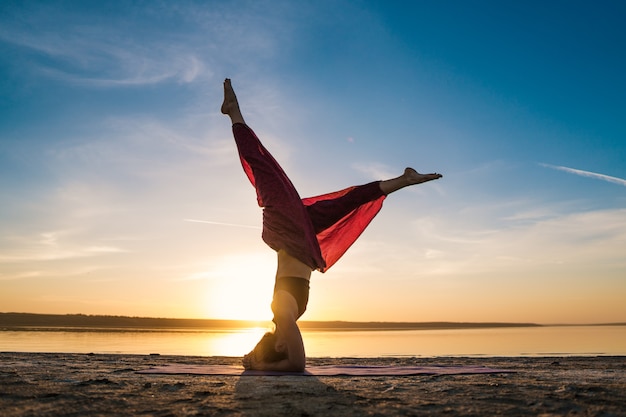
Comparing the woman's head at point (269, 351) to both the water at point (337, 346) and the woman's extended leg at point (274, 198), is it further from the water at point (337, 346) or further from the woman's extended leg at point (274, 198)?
the water at point (337, 346)

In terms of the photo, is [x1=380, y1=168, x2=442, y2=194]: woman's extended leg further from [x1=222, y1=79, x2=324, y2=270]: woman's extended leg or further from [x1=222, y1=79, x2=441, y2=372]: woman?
[x1=222, y1=79, x2=324, y2=270]: woman's extended leg

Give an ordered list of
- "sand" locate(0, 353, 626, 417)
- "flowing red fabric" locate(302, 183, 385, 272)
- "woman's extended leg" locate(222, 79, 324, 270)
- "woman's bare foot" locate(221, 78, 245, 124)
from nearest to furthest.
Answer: "sand" locate(0, 353, 626, 417) < "woman's extended leg" locate(222, 79, 324, 270) < "woman's bare foot" locate(221, 78, 245, 124) < "flowing red fabric" locate(302, 183, 385, 272)

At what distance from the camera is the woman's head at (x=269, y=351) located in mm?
6172

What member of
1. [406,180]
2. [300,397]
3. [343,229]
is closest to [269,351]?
[343,229]

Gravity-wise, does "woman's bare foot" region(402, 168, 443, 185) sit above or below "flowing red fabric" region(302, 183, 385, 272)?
above

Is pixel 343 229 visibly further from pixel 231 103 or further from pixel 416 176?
pixel 231 103

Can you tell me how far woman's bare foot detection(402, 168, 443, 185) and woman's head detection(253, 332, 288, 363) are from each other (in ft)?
9.01

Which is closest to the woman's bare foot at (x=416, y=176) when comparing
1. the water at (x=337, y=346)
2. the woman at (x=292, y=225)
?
the woman at (x=292, y=225)

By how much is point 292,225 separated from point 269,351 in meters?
1.55

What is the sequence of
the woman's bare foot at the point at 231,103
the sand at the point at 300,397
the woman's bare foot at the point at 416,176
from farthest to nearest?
the woman's bare foot at the point at 231,103 < the woman's bare foot at the point at 416,176 < the sand at the point at 300,397

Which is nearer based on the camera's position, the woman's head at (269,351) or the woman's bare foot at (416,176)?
the woman's head at (269,351)

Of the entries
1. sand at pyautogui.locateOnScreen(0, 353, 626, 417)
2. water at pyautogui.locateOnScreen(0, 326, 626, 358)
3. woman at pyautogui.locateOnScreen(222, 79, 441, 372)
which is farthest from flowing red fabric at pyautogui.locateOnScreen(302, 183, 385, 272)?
water at pyautogui.locateOnScreen(0, 326, 626, 358)

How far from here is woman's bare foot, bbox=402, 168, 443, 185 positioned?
6980 mm

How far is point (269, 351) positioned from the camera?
620 cm
